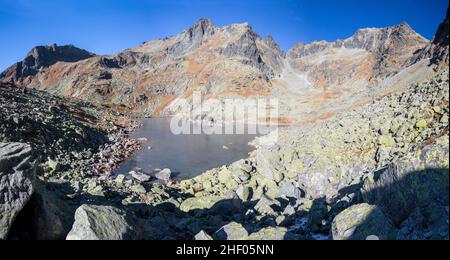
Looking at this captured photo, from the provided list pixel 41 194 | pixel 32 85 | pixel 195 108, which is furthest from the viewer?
pixel 32 85

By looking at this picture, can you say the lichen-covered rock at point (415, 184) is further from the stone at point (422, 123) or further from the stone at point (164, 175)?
the stone at point (164, 175)

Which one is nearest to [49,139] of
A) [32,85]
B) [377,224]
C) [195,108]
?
[377,224]

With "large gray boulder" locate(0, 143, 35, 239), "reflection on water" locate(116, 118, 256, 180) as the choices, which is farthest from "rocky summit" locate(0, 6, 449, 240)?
"reflection on water" locate(116, 118, 256, 180)

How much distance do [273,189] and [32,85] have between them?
220919 mm

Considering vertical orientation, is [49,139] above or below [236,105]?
below

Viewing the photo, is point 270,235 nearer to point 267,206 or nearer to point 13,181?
point 267,206

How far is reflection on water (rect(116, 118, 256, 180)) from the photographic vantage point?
109 ft

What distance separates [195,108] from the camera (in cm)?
11131

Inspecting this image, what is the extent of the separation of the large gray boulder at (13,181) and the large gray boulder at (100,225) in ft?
6.06

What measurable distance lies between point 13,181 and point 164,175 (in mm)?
21042

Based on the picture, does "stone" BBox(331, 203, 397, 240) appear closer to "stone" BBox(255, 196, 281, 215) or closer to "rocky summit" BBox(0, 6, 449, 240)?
"rocky summit" BBox(0, 6, 449, 240)

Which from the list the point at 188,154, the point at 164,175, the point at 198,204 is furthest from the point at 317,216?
the point at 188,154

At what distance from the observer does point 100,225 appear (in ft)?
26.0
